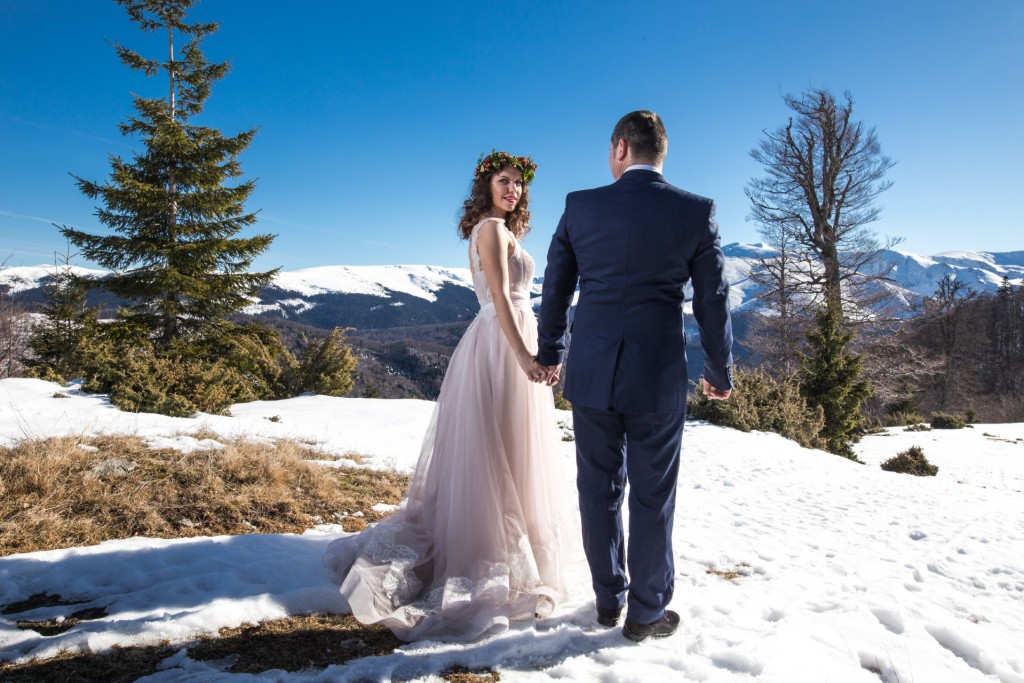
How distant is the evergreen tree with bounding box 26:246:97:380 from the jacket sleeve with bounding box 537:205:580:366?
18663 mm

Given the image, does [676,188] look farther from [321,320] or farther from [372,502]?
[321,320]

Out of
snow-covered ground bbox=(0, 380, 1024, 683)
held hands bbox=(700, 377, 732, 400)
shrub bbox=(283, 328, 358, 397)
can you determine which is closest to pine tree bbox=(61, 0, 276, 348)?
shrub bbox=(283, 328, 358, 397)

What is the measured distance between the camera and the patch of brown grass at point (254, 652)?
170 cm

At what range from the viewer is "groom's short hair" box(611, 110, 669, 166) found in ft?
6.82

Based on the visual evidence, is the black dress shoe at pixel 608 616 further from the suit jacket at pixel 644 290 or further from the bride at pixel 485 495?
the suit jacket at pixel 644 290

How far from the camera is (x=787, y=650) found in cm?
201

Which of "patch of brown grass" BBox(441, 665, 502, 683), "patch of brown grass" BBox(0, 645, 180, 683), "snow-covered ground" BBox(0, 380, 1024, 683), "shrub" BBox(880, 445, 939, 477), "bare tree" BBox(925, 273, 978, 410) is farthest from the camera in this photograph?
"bare tree" BBox(925, 273, 978, 410)

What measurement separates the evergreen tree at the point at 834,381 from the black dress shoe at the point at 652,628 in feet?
33.6

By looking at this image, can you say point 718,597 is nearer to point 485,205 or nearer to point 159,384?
point 485,205

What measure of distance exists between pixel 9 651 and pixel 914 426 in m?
18.6

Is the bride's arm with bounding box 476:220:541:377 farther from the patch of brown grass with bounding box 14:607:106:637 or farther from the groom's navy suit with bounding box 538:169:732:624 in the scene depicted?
the patch of brown grass with bounding box 14:607:106:637

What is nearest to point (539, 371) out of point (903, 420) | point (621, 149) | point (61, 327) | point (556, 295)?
point (556, 295)

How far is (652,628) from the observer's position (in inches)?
83.3

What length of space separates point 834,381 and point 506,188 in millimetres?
10861
